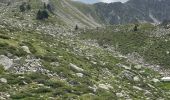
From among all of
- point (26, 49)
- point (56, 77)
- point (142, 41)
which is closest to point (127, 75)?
point (26, 49)

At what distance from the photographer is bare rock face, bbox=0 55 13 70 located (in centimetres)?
3934

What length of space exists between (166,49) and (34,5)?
101647 mm

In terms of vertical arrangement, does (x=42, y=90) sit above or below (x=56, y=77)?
above

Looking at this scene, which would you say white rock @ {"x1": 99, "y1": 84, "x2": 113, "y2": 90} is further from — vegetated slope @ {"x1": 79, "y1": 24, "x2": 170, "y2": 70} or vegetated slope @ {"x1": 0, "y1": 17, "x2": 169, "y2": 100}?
vegetated slope @ {"x1": 79, "y1": 24, "x2": 170, "y2": 70}

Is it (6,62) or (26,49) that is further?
(26,49)

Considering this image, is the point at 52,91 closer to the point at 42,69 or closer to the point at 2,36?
the point at 42,69

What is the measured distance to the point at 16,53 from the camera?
43.4 m

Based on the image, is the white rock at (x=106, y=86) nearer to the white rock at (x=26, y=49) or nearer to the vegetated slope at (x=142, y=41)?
the white rock at (x=26, y=49)

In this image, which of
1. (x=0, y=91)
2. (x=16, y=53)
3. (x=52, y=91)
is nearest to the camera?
(x=0, y=91)

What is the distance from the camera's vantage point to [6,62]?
132 ft

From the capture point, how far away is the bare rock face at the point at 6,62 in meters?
39.3

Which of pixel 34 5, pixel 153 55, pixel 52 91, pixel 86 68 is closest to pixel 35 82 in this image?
pixel 52 91

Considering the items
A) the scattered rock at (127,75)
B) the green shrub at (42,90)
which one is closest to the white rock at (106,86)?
the green shrub at (42,90)

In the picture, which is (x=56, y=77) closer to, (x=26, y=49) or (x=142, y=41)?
(x=26, y=49)
